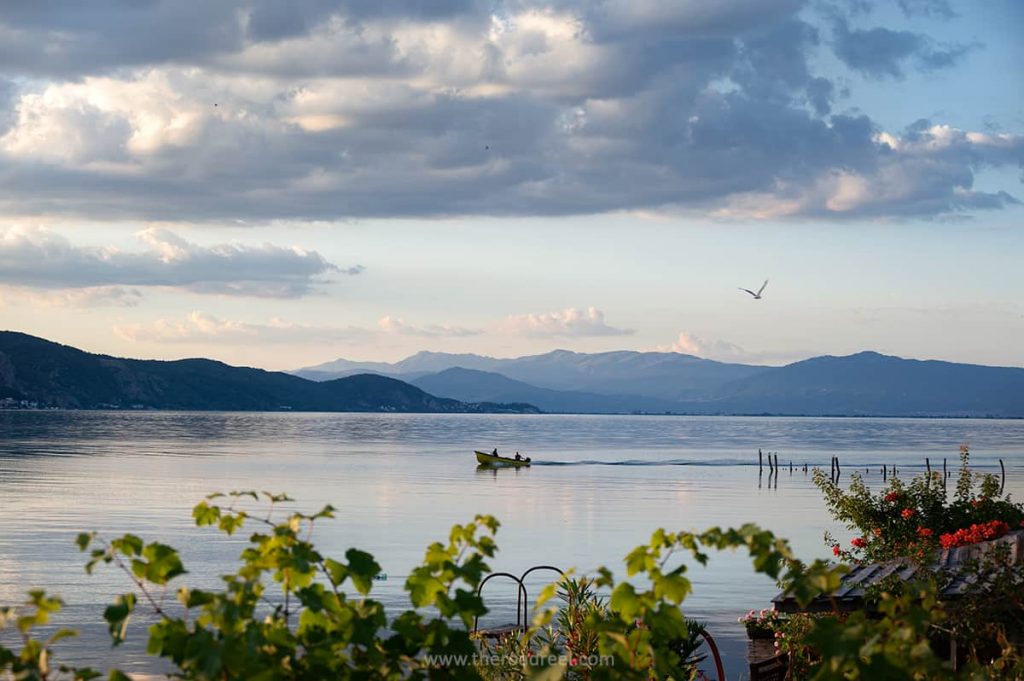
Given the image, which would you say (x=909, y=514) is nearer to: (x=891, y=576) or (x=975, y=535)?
(x=975, y=535)

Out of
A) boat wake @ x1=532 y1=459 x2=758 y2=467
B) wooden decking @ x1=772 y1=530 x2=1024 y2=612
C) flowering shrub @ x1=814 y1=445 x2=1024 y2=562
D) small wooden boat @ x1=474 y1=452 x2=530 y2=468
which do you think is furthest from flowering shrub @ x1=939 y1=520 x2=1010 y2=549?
boat wake @ x1=532 y1=459 x2=758 y2=467

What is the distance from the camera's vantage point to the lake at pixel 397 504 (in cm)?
3375

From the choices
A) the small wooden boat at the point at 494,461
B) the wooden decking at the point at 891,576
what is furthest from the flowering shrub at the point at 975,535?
the small wooden boat at the point at 494,461

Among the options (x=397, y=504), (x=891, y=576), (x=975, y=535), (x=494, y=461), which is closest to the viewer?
(x=891, y=576)

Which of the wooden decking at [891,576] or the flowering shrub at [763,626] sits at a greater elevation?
the wooden decking at [891,576]

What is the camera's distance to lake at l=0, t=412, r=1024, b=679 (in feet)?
111

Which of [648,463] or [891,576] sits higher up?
[891,576]

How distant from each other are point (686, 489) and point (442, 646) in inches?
2921

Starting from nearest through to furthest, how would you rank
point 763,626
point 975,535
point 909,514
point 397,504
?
point 763,626 < point 975,535 < point 909,514 < point 397,504

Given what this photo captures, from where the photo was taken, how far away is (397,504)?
207 ft

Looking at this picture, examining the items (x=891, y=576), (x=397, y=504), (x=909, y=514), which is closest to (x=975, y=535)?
(x=909, y=514)

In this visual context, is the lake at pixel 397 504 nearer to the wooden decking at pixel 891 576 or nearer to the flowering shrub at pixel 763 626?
the flowering shrub at pixel 763 626

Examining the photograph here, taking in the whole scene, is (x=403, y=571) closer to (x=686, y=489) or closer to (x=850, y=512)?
(x=850, y=512)

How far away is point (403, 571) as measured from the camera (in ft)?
125
